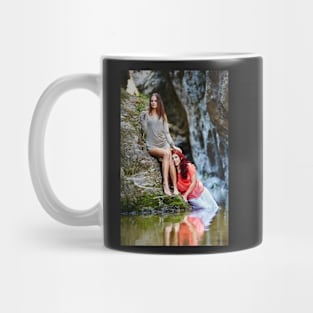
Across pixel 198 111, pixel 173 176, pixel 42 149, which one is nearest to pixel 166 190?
pixel 173 176

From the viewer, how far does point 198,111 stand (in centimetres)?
214

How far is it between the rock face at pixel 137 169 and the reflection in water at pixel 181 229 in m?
0.02

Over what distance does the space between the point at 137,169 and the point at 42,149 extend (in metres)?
0.22

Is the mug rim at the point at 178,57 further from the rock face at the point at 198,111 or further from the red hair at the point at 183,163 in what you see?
the red hair at the point at 183,163

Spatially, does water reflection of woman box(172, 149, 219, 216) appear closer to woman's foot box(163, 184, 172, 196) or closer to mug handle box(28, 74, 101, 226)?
woman's foot box(163, 184, 172, 196)

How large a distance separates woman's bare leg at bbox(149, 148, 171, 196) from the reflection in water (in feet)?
0.15

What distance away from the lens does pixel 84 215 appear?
2.32m

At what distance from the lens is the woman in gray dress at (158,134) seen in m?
2.13

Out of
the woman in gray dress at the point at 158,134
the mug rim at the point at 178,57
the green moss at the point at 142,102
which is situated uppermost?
the mug rim at the point at 178,57

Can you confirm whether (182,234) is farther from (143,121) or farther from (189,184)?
(143,121)

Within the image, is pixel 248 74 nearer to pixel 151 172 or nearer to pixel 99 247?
pixel 151 172

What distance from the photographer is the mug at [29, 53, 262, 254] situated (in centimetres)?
213

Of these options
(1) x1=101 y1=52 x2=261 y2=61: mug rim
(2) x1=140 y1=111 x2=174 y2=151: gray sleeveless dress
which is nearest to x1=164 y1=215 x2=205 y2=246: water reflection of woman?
(2) x1=140 y1=111 x2=174 y2=151: gray sleeveless dress

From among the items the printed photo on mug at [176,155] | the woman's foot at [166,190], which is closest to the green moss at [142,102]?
the printed photo on mug at [176,155]
